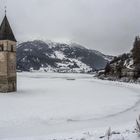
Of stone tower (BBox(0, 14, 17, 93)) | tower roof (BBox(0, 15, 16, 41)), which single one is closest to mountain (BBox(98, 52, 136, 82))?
stone tower (BBox(0, 14, 17, 93))

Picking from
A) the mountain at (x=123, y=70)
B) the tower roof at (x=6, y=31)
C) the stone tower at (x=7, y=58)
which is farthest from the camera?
the mountain at (x=123, y=70)

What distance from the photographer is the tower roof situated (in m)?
49.0

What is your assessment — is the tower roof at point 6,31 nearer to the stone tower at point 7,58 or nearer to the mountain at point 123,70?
the stone tower at point 7,58

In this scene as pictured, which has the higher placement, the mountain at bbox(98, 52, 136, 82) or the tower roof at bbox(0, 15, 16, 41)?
the tower roof at bbox(0, 15, 16, 41)

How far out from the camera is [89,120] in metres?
23.0

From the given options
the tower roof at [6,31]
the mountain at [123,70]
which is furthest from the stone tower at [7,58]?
the mountain at [123,70]

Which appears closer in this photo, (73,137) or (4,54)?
(73,137)

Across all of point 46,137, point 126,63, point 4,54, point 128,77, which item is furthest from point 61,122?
point 126,63

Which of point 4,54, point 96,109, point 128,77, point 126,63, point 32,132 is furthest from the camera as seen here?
point 126,63

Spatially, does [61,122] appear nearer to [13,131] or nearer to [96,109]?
[13,131]

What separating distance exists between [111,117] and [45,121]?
5925 mm

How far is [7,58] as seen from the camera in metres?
48.6

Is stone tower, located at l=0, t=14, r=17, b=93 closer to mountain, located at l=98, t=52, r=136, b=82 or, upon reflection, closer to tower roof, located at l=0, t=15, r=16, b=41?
tower roof, located at l=0, t=15, r=16, b=41

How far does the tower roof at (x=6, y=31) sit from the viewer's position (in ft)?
161
